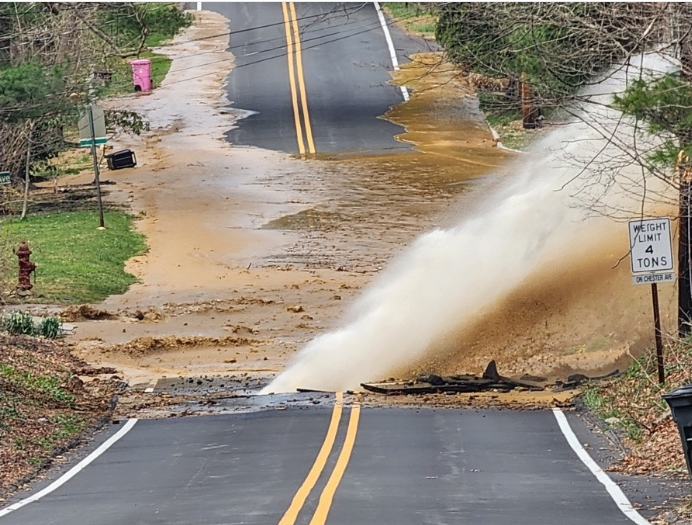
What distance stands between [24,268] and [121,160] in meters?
18.0

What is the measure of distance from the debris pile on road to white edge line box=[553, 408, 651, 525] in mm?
1834

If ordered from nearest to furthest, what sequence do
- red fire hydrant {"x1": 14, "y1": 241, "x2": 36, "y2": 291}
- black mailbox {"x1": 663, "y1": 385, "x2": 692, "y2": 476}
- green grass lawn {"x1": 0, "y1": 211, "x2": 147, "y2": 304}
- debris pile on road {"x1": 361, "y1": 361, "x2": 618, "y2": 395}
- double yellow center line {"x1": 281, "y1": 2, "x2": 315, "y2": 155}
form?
black mailbox {"x1": 663, "y1": 385, "x2": 692, "y2": 476}, debris pile on road {"x1": 361, "y1": 361, "x2": 618, "y2": 395}, red fire hydrant {"x1": 14, "y1": 241, "x2": 36, "y2": 291}, green grass lawn {"x1": 0, "y1": 211, "x2": 147, "y2": 304}, double yellow center line {"x1": 281, "y1": 2, "x2": 315, "y2": 155}

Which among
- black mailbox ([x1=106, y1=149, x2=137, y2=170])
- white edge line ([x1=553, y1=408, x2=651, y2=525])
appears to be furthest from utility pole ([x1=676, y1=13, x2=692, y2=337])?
black mailbox ([x1=106, y1=149, x2=137, y2=170])

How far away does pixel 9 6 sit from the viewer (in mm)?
23312

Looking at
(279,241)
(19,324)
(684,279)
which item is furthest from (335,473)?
(279,241)

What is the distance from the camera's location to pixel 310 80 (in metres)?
60.0

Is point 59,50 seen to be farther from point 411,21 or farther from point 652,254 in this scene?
point 411,21

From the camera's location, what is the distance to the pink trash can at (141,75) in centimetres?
5468

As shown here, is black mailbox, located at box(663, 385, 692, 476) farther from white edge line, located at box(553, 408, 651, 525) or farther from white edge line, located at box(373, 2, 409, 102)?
white edge line, located at box(373, 2, 409, 102)

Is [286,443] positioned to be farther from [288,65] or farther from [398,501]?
[288,65]

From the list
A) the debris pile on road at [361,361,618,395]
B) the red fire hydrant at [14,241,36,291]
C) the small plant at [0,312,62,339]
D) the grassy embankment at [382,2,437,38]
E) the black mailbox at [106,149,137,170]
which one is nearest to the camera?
the debris pile on road at [361,361,618,395]

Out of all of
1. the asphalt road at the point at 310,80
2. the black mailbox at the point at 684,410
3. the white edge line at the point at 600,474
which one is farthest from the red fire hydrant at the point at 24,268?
the black mailbox at the point at 684,410

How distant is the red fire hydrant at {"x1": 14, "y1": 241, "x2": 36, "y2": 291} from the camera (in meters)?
32.7

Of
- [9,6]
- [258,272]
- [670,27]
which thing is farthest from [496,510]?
[258,272]
